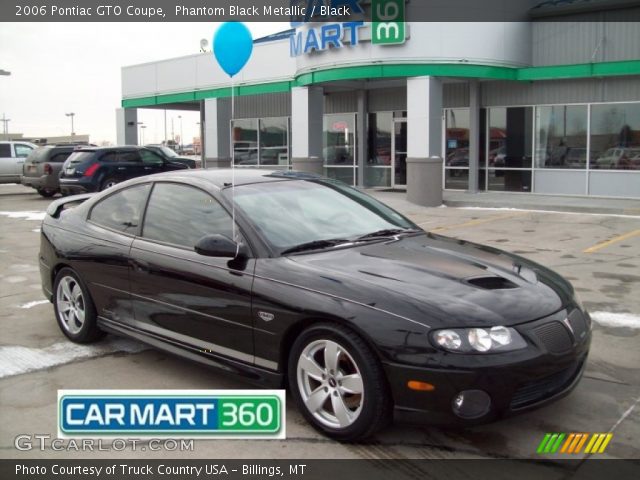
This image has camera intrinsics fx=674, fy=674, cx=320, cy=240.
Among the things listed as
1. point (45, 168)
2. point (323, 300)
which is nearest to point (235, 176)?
point (323, 300)

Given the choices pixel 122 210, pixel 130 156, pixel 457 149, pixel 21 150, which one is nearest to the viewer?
pixel 122 210

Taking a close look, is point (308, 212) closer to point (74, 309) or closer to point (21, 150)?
point (74, 309)

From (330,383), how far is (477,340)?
869mm

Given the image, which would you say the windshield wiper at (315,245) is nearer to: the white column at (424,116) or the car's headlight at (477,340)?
the car's headlight at (477,340)

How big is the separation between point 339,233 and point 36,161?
727 inches

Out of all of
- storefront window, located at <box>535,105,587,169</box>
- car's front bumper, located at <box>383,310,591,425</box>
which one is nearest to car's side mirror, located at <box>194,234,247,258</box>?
car's front bumper, located at <box>383,310,591,425</box>

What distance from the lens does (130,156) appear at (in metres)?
19.3

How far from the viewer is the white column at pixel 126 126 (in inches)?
1117

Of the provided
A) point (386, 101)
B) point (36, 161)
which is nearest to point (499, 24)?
point (386, 101)

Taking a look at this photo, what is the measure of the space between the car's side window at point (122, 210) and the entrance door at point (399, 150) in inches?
620

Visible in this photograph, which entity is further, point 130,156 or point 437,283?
point 130,156

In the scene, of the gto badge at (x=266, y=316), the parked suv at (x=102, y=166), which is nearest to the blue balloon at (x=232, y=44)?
the parked suv at (x=102, y=166)

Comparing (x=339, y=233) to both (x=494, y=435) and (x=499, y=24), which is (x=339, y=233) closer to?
(x=494, y=435)

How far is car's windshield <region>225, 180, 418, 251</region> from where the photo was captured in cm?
451
